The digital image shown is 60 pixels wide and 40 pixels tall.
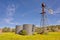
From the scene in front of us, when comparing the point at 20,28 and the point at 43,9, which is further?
the point at 43,9

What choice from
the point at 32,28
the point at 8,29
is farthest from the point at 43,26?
the point at 8,29

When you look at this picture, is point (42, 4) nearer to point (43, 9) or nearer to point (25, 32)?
point (43, 9)

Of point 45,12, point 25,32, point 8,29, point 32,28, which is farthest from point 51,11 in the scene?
point 8,29

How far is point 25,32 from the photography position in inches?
1594

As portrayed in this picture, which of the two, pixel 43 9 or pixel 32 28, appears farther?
pixel 43 9

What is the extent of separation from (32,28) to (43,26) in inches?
387

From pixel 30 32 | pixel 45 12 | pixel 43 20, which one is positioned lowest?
pixel 30 32

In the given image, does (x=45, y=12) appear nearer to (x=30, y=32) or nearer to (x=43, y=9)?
(x=43, y=9)

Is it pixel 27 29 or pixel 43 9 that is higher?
pixel 43 9

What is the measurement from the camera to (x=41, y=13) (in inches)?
2041

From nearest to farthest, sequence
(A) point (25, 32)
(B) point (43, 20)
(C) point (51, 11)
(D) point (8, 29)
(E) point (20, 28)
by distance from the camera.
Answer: (A) point (25, 32) → (E) point (20, 28) → (C) point (51, 11) → (B) point (43, 20) → (D) point (8, 29)

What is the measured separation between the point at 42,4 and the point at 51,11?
592 cm

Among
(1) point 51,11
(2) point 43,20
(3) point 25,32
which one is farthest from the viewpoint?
(2) point 43,20

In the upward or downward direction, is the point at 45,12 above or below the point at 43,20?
above
